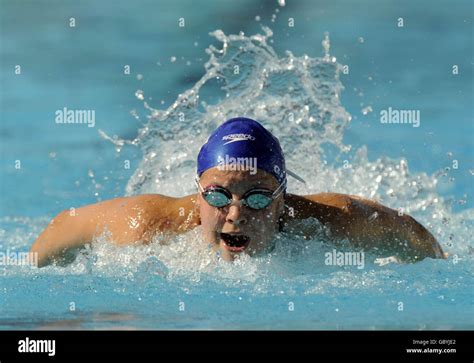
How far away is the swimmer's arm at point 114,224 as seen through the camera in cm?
527

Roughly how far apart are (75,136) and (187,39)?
7.62 ft

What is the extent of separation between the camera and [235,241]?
4875 millimetres

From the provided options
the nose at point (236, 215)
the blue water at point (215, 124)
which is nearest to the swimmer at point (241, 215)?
the nose at point (236, 215)

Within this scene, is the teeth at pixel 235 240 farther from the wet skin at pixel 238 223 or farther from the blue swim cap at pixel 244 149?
the blue swim cap at pixel 244 149

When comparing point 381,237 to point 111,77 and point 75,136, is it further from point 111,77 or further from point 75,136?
point 111,77

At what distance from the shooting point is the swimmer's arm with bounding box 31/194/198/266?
207 inches

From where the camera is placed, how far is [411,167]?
33.9ft

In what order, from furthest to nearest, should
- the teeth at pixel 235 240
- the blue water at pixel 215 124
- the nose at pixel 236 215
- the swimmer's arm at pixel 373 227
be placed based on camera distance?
the swimmer's arm at pixel 373 227 → the teeth at pixel 235 240 → the nose at pixel 236 215 → the blue water at pixel 215 124

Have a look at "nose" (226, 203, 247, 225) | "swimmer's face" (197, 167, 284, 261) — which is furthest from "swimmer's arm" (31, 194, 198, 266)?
"nose" (226, 203, 247, 225)
